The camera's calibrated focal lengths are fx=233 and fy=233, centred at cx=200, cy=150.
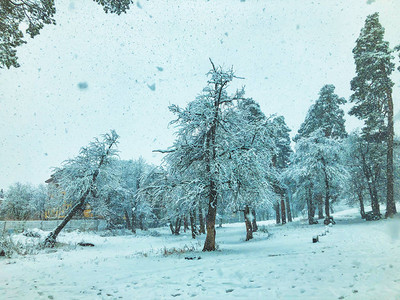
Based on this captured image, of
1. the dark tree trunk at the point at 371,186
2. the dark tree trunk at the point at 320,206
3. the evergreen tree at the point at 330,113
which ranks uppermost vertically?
the evergreen tree at the point at 330,113

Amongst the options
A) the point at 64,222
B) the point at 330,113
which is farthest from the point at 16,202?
the point at 330,113

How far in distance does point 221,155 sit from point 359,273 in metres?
7.42

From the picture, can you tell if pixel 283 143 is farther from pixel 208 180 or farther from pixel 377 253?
pixel 377 253

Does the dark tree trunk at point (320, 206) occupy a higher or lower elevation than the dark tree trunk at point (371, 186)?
lower

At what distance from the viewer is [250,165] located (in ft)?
37.8

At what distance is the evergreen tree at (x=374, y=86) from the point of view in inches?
771

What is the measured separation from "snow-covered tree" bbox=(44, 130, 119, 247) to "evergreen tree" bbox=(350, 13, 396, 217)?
75.8 feet

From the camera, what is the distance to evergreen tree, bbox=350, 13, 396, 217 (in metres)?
19.6

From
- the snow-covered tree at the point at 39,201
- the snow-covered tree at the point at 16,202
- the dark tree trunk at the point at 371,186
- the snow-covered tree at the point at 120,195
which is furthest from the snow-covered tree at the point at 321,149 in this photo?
the snow-covered tree at the point at 39,201

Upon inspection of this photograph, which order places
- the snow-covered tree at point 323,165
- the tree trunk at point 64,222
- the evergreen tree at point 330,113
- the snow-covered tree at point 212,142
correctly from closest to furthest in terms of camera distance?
the snow-covered tree at point 212,142 → the tree trunk at point 64,222 → the snow-covered tree at point 323,165 → the evergreen tree at point 330,113

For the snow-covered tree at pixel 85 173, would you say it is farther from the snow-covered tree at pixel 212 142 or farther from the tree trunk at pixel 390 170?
the tree trunk at pixel 390 170

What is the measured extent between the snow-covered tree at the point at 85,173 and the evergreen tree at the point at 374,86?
23.1 m

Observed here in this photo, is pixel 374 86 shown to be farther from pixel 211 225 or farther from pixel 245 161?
pixel 211 225

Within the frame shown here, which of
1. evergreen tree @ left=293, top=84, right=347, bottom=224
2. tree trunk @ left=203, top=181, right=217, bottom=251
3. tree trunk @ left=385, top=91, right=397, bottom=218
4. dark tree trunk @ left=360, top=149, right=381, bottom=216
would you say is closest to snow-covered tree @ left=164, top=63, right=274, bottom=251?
tree trunk @ left=203, top=181, right=217, bottom=251
